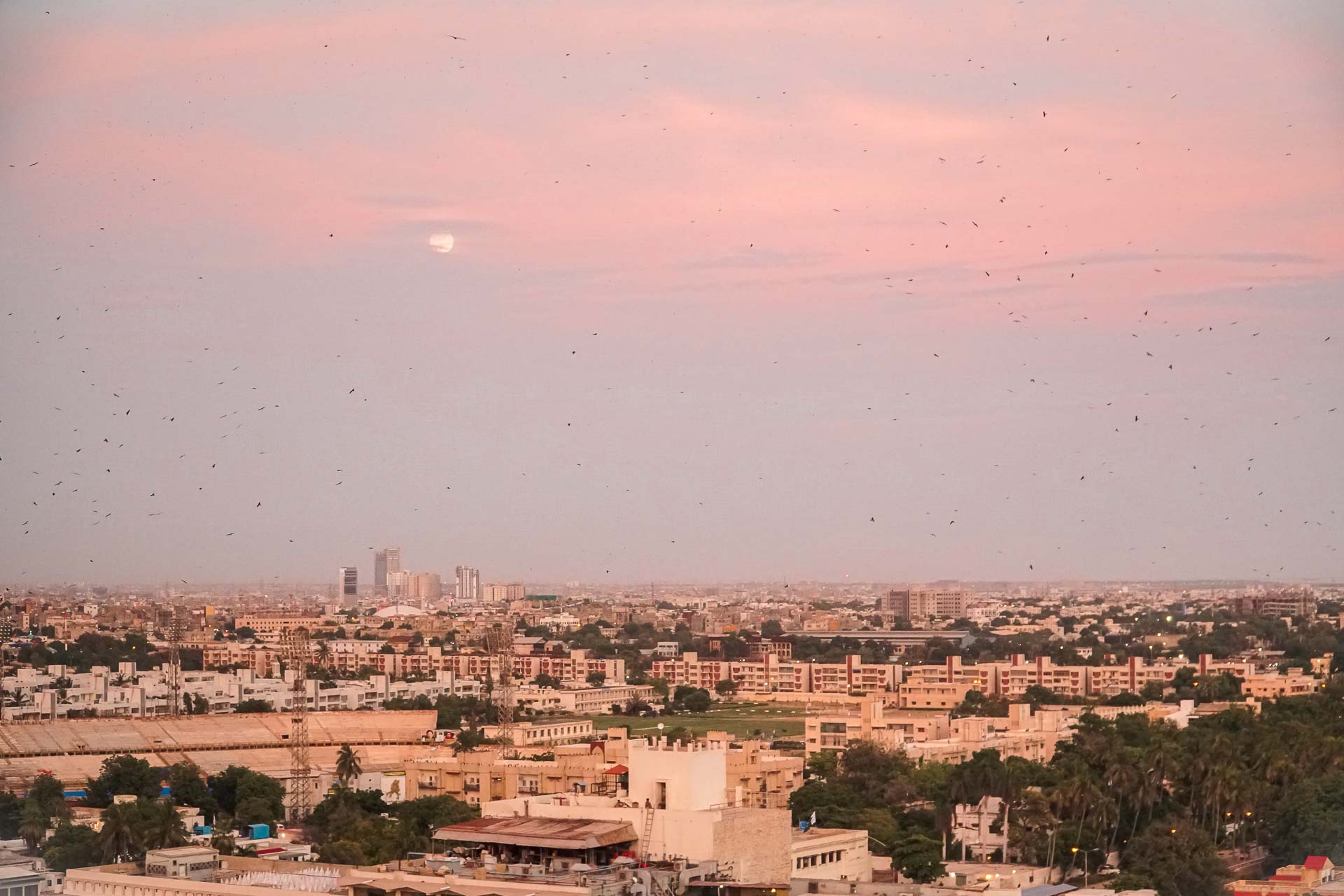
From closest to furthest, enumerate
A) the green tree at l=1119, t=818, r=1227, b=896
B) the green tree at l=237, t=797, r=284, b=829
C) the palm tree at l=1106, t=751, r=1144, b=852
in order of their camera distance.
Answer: the green tree at l=1119, t=818, r=1227, b=896, the palm tree at l=1106, t=751, r=1144, b=852, the green tree at l=237, t=797, r=284, b=829

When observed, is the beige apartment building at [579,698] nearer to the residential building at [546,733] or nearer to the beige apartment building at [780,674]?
the beige apartment building at [780,674]

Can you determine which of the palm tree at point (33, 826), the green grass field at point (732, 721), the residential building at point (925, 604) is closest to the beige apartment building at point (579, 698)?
the green grass field at point (732, 721)

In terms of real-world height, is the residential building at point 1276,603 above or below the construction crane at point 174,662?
above

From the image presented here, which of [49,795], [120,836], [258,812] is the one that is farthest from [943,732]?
[120,836]

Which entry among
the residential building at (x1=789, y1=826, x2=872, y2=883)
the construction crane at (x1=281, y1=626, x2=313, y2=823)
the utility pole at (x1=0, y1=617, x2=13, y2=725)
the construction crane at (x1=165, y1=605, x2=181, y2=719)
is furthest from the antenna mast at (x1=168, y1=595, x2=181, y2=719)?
the residential building at (x1=789, y1=826, x2=872, y2=883)

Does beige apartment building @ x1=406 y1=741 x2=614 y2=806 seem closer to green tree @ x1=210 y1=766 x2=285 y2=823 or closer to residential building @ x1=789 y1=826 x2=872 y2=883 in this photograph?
green tree @ x1=210 y1=766 x2=285 y2=823

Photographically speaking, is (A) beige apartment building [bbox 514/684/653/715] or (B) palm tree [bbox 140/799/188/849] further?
(A) beige apartment building [bbox 514/684/653/715]
